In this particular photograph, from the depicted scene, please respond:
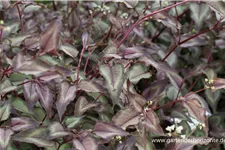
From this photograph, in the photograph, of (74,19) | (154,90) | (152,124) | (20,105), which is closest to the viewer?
(152,124)

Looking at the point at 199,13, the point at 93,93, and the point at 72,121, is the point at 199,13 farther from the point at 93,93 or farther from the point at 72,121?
the point at 72,121

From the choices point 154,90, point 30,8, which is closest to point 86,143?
point 154,90

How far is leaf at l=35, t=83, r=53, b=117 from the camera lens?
113 cm

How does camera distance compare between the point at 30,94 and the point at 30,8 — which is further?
the point at 30,8

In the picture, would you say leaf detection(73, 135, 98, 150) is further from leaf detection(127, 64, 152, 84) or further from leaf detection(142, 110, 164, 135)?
leaf detection(127, 64, 152, 84)

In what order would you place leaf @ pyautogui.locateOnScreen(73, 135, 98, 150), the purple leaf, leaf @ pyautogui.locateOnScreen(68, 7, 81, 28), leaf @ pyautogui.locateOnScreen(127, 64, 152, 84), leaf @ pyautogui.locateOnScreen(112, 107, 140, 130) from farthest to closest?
1. leaf @ pyautogui.locateOnScreen(68, 7, 81, 28)
2. the purple leaf
3. leaf @ pyautogui.locateOnScreen(127, 64, 152, 84)
4. leaf @ pyautogui.locateOnScreen(112, 107, 140, 130)
5. leaf @ pyautogui.locateOnScreen(73, 135, 98, 150)

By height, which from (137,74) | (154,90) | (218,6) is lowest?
(154,90)

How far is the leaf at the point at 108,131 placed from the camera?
1.08m

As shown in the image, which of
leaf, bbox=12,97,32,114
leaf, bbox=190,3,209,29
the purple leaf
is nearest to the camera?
leaf, bbox=12,97,32,114

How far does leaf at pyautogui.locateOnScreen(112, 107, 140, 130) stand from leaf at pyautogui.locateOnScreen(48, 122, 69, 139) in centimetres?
17

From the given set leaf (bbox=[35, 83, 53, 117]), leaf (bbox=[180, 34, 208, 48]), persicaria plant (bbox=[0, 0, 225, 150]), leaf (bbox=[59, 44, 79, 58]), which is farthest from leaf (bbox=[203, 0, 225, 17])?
leaf (bbox=[35, 83, 53, 117])

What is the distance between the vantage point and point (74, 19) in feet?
5.79

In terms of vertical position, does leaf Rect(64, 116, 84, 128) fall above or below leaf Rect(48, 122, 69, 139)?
below

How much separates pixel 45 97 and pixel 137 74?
15.8 inches
